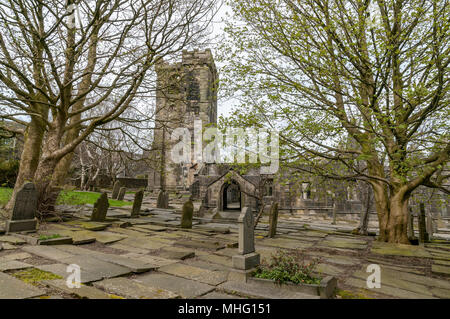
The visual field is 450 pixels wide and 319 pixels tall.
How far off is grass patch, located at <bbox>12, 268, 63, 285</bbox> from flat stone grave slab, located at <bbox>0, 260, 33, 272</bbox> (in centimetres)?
22

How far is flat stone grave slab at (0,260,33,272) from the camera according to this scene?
4.76m

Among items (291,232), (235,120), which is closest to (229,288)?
(235,120)

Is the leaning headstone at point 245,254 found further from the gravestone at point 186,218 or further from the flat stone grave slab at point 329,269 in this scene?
the gravestone at point 186,218

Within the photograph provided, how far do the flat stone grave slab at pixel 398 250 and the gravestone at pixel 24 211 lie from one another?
1100 centimetres

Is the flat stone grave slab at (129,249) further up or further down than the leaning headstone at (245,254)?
further down

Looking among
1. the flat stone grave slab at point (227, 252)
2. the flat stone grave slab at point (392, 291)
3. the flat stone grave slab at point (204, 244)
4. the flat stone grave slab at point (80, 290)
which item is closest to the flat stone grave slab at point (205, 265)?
the flat stone grave slab at point (227, 252)

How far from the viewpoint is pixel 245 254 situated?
212 inches

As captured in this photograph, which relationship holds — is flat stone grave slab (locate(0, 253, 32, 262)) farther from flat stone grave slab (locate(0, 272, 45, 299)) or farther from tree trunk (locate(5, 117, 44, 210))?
tree trunk (locate(5, 117, 44, 210))

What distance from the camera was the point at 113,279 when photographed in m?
4.56

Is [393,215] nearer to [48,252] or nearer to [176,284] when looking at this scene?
[176,284]

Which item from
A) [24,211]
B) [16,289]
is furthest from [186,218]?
[16,289]

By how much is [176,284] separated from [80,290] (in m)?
1.50

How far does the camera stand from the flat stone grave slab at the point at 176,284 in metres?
4.21

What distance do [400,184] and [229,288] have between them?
7972 millimetres
